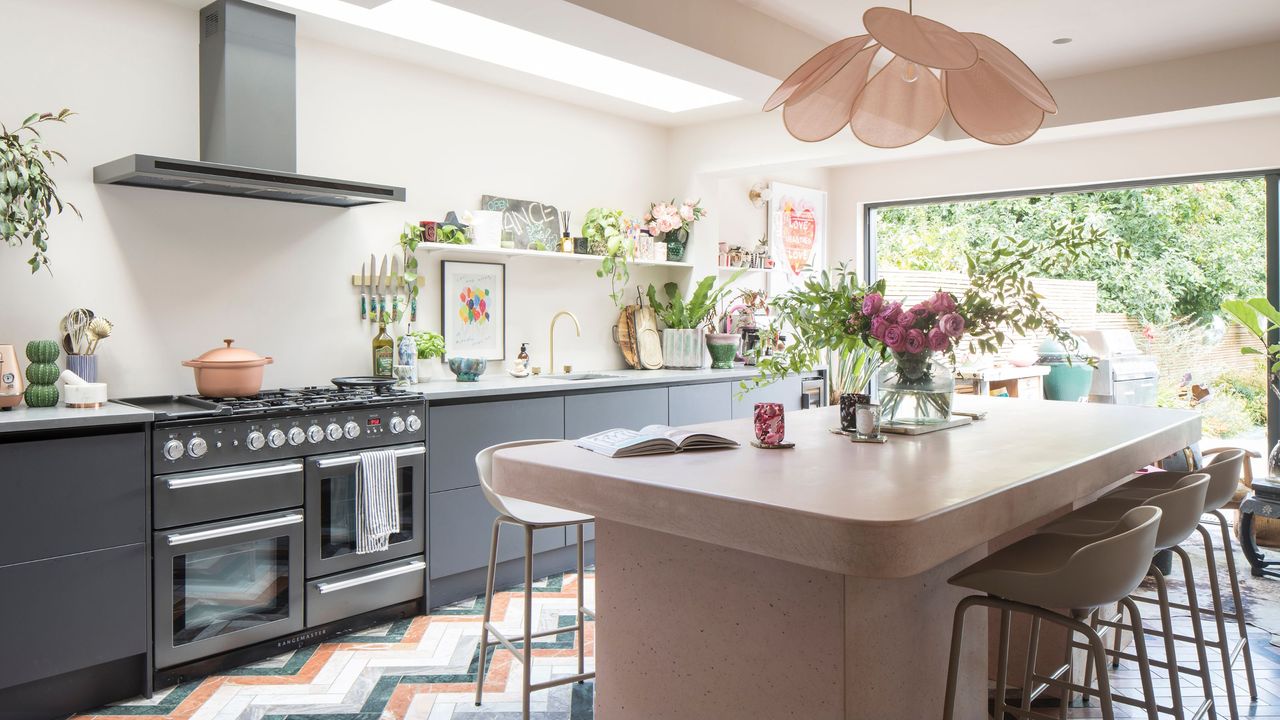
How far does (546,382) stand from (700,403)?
45.5 inches

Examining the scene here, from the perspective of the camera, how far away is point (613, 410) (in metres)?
4.61

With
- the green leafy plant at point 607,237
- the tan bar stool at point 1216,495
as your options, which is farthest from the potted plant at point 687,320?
the tan bar stool at point 1216,495

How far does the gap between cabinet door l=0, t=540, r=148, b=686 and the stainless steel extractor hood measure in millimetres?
1511

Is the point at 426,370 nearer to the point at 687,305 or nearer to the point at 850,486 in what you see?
the point at 687,305

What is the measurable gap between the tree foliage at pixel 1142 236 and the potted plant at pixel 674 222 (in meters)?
2.05

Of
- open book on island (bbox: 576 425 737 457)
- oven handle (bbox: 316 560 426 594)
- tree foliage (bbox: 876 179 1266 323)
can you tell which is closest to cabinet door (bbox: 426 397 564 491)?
oven handle (bbox: 316 560 426 594)

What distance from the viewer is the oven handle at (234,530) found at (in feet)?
9.78

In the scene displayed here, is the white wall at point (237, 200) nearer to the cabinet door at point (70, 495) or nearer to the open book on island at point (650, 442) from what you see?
the cabinet door at point (70, 495)

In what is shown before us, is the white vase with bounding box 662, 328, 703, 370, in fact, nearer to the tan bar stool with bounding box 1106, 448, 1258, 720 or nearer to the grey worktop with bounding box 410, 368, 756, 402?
the grey worktop with bounding box 410, 368, 756, 402

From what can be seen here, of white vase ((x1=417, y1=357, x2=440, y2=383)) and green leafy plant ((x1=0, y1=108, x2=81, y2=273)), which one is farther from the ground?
green leafy plant ((x1=0, y1=108, x2=81, y2=273))

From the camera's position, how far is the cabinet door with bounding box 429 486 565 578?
3.86m

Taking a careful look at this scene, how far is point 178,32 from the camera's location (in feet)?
11.9

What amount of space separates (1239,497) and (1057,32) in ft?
11.7

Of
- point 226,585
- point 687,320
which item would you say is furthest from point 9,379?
point 687,320
